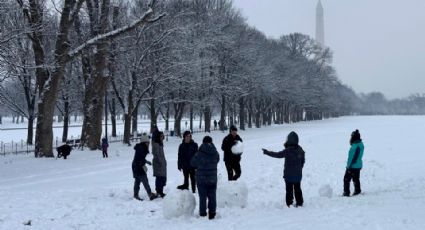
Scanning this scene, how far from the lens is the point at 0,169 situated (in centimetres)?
2066

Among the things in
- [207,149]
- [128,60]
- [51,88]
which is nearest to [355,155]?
[207,149]

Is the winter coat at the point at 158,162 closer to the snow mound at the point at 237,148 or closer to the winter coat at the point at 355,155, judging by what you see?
the snow mound at the point at 237,148

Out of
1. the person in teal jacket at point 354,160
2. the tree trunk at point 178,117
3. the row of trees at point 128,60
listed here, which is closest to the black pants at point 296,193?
the person in teal jacket at point 354,160

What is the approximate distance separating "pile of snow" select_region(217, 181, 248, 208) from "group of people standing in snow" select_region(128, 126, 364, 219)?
50 centimetres

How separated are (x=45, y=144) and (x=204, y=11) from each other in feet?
80.2

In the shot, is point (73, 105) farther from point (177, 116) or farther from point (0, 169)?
point (0, 169)

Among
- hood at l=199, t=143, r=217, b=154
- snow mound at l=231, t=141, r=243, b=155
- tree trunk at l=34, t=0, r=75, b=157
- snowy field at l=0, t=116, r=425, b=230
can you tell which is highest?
tree trunk at l=34, t=0, r=75, b=157

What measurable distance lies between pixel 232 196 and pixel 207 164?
1317 mm

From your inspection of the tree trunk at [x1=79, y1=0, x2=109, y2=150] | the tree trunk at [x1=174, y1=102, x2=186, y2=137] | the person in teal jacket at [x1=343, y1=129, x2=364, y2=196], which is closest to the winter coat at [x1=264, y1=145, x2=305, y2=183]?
the person in teal jacket at [x1=343, y1=129, x2=364, y2=196]

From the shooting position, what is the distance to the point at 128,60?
3422cm

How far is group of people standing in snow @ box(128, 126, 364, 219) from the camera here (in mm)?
9914

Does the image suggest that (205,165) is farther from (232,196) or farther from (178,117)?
(178,117)

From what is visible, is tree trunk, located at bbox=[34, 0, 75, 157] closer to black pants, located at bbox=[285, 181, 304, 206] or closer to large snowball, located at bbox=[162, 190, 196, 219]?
large snowball, located at bbox=[162, 190, 196, 219]

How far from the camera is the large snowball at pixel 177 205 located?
9836 millimetres
